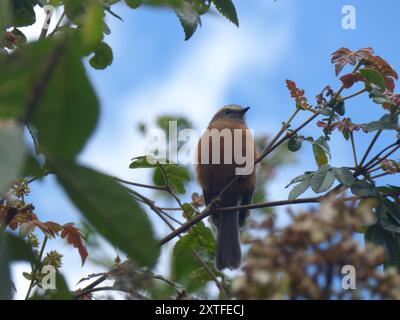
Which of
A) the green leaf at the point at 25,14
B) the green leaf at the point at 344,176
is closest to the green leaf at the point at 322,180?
the green leaf at the point at 344,176

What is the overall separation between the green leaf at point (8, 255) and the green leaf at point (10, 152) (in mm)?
264

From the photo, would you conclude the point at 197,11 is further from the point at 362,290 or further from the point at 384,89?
the point at 362,290

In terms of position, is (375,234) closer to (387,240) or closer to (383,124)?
(387,240)

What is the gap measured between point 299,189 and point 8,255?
71.1 inches

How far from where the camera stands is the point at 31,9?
113 inches

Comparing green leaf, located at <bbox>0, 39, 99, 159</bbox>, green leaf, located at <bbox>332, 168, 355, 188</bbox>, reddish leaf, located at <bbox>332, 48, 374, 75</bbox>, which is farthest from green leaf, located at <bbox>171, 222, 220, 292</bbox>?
green leaf, located at <bbox>0, 39, 99, 159</bbox>

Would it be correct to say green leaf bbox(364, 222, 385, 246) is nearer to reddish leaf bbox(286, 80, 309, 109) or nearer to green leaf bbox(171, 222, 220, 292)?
reddish leaf bbox(286, 80, 309, 109)

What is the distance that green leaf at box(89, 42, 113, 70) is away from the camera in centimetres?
293

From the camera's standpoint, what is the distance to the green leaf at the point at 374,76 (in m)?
2.77

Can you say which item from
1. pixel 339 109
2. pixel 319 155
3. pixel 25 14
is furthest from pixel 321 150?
pixel 25 14

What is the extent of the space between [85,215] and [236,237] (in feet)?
14.0

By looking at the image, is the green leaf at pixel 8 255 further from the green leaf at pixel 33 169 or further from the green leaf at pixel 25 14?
the green leaf at pixel 25 14

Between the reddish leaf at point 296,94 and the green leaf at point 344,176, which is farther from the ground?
the reddish leaf at point 296,94

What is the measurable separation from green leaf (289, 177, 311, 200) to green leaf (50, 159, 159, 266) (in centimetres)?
171
